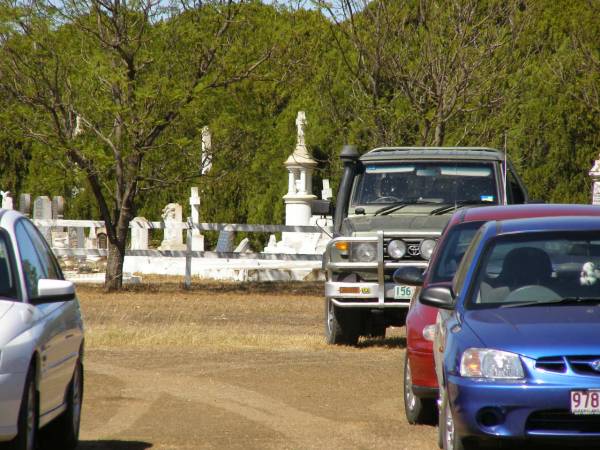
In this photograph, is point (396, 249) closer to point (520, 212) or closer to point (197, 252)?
point (520, 212)

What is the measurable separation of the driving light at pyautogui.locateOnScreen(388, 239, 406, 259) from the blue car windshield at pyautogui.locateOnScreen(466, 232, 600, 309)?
7156mm

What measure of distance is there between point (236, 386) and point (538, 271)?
5103 millimetres

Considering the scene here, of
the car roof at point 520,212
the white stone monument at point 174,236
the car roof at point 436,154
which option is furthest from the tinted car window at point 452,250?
the white stone monument at point 174,236

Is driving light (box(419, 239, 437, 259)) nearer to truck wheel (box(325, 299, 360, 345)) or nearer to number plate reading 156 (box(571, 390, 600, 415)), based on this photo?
truck wheel (box(325, 299, 360, 345))

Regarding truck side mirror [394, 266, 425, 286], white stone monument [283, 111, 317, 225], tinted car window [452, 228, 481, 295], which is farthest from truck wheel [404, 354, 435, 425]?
white stone monument [283, 111, 317, 225]

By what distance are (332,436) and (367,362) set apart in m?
5.28

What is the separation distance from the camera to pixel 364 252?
1614 cm

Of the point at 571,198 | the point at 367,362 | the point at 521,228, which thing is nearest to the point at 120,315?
the point at 367,362

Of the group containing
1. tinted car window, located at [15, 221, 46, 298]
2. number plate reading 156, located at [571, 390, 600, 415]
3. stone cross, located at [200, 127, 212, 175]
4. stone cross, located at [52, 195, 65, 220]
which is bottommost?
number plate reading 156, located at [571, 390, 600, 415]

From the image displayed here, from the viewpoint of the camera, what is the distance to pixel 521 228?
877 centimetres

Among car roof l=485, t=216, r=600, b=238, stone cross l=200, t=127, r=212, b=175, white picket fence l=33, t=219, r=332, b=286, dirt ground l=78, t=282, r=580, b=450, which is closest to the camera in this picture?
car roof l=485, t=216, r=600, b=238

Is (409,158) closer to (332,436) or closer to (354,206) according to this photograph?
(354,206)

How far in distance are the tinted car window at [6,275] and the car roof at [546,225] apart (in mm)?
2982

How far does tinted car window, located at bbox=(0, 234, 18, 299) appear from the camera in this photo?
26.9ft
